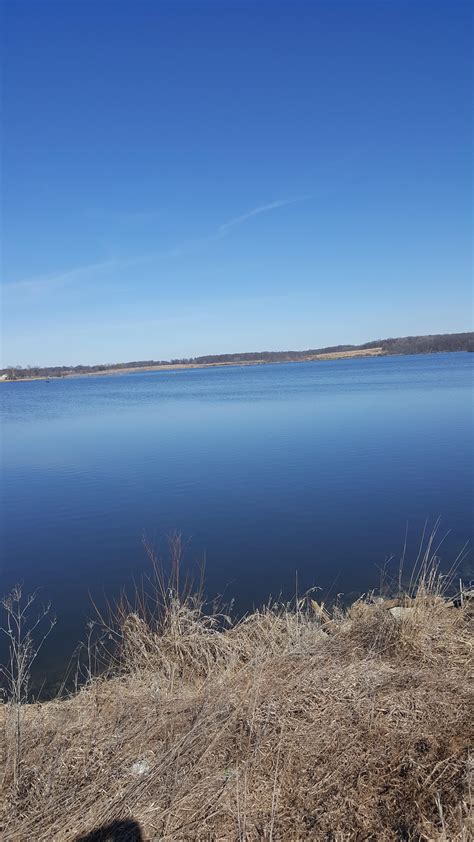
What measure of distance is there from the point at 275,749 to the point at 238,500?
35.1 ft

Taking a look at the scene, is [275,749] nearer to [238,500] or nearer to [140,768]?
[140,768]

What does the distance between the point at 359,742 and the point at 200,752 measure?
127 cm

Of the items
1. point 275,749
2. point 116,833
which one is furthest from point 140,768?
point 275,749

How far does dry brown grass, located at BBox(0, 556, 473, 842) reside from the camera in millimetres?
3461

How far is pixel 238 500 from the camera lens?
1473cm

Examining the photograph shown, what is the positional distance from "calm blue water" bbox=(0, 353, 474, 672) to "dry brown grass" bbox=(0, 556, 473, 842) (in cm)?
329

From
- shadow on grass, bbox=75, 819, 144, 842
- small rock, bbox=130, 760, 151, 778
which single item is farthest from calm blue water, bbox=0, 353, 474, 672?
shadow on grass, bbox=75, 819, 144, 842

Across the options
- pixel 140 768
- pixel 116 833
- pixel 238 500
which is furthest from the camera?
pixel 238 500

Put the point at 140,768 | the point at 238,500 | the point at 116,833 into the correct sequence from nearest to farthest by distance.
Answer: the point at 116,833, the point at 140,768, the point at 238,500

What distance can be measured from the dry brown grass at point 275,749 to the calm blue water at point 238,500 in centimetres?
329

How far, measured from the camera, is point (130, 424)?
1291 inches

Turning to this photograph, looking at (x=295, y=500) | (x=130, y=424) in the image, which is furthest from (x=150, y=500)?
(x=130, y=424)

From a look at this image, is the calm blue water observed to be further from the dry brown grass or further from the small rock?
the small rock

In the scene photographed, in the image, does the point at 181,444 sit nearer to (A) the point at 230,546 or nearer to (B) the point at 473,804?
(A) the point at 230,546
